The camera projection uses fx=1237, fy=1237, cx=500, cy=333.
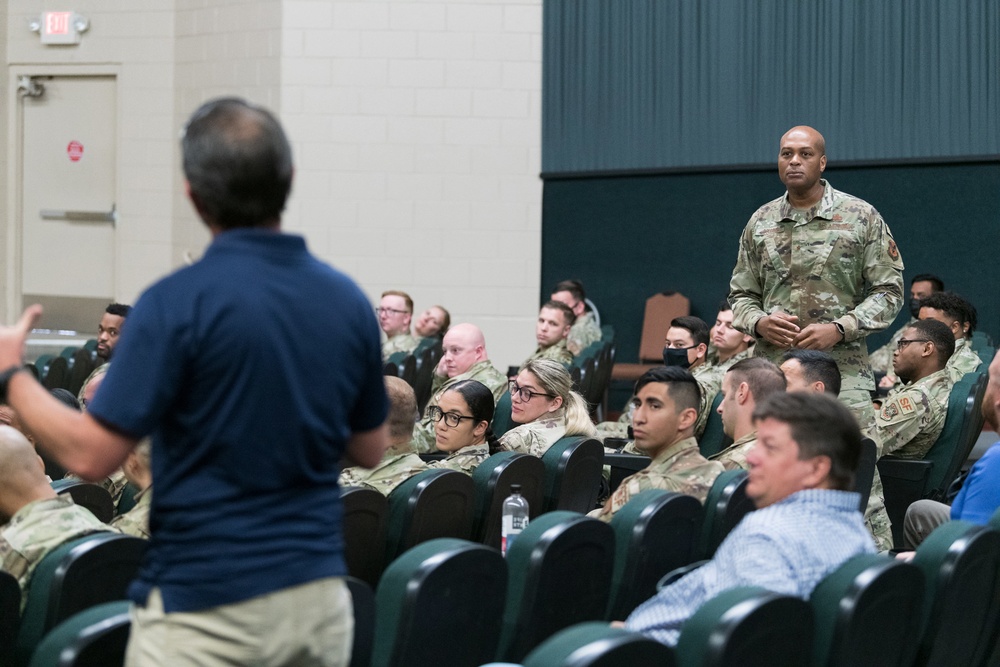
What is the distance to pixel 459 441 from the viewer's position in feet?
14.2

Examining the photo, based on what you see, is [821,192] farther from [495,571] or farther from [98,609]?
[98,609]

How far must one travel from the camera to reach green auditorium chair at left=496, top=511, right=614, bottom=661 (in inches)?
92.3

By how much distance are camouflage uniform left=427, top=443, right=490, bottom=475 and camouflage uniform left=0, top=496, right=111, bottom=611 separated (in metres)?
1.68

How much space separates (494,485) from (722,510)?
2.16 ft

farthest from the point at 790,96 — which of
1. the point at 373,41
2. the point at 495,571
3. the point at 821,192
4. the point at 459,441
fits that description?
the point at 495,571

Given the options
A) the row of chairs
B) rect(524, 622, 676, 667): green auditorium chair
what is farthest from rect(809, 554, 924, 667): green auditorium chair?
the row of chairs

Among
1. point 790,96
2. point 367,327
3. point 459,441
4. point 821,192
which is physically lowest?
point 459,441

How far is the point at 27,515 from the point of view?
2389 mm

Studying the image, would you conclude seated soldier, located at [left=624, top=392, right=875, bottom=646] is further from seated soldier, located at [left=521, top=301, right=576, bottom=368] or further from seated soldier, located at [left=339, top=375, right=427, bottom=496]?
seated soldier, located at [left=521, top=301, right=576, bottom=368]

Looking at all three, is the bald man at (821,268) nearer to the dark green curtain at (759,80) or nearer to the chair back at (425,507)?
the chair back at (425,507)

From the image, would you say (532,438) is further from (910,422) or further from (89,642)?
(89,642)

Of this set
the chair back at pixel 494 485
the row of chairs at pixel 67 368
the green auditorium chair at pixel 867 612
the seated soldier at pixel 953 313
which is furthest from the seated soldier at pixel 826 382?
the row of chairs at pixel 67 368

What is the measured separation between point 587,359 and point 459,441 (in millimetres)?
2511

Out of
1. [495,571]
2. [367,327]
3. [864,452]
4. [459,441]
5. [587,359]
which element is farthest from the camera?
[587,359]
